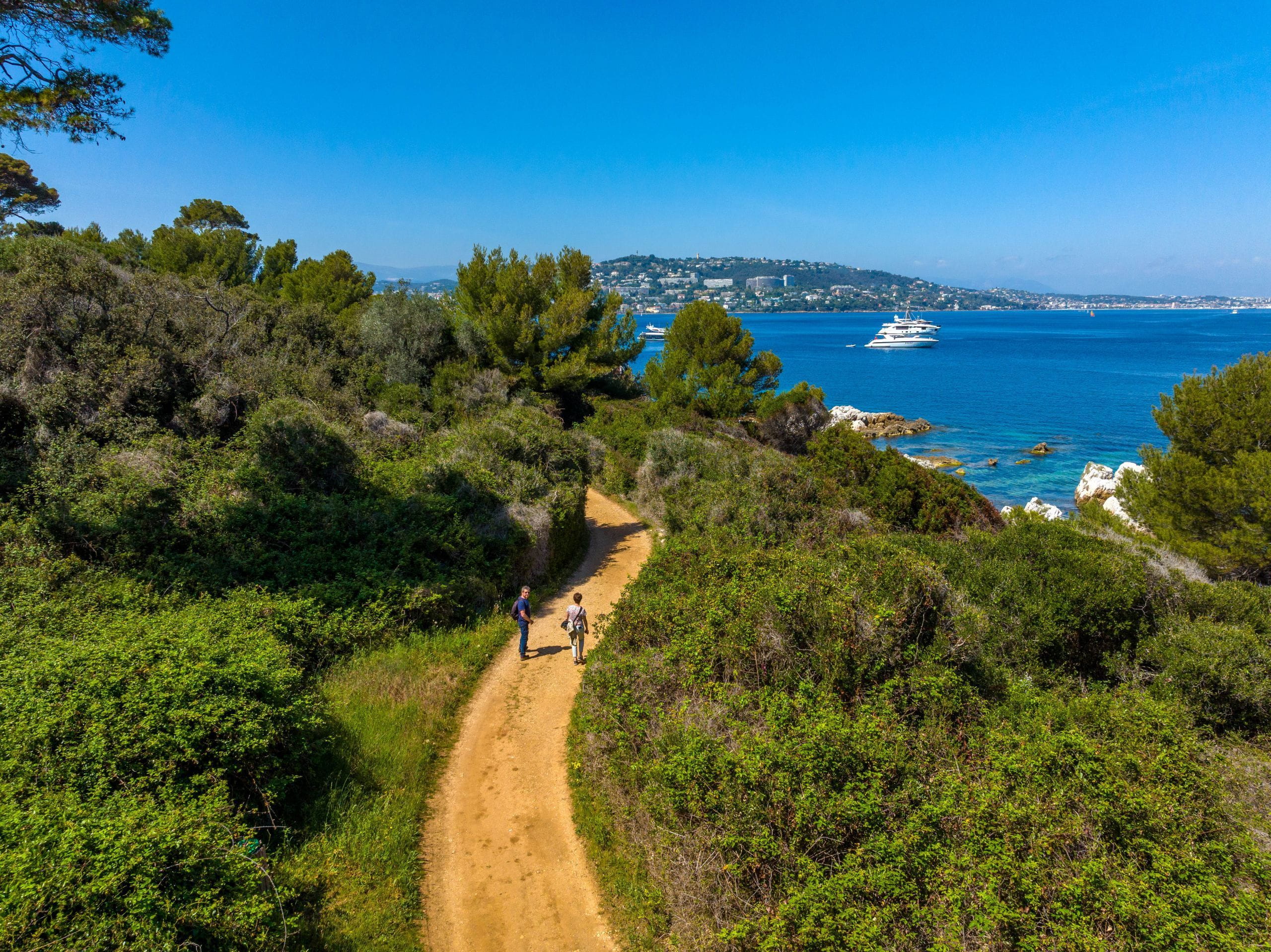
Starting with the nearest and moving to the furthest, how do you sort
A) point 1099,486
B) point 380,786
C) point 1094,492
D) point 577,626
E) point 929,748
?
point 929,748 → point 380,786 → point 577,626 → point 1099,486 → point 1094,492

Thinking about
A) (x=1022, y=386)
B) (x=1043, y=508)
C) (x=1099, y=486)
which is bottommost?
(x=1043, y=508)

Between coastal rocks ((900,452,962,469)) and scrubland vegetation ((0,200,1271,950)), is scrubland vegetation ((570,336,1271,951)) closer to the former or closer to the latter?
scrubland vegetation ((0,200,1271,950))

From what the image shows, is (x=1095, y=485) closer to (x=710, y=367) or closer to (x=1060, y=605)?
(x=710, y=367)

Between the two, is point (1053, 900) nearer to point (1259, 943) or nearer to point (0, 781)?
point (1259, 943)

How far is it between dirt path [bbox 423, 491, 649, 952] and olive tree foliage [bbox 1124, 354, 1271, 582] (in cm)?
1741

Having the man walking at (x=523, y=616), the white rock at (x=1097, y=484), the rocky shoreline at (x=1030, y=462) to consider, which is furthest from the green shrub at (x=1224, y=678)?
the white rock at (x=1097, y=484)

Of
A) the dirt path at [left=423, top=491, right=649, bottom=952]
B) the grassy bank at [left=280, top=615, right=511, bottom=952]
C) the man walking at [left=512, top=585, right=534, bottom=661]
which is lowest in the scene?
the dirt path at [left=423, top=491, right=649, bottom=952]

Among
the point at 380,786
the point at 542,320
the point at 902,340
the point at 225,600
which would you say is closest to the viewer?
the point at 380,786

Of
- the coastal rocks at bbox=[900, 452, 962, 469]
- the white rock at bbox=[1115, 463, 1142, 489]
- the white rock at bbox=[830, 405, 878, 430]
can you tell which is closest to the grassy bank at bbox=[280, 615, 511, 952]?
the white rock at bbox=[1115, 463, 1142, 489]

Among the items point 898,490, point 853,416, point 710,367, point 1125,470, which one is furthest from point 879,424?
point 898,490

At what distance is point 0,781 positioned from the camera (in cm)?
503

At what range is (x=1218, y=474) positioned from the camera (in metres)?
16.1

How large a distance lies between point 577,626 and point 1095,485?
33.9 m

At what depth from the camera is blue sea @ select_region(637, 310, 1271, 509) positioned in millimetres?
41656
